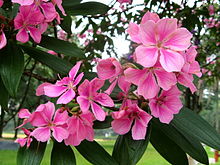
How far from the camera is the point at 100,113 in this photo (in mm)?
515

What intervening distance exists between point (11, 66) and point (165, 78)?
0.30 meters

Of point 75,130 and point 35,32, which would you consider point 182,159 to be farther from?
point 35,32

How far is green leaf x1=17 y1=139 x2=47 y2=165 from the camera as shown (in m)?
0.55

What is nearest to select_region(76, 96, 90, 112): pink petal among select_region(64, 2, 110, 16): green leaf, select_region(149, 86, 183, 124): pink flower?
select_region(149, 86, 183, 124): pink flower

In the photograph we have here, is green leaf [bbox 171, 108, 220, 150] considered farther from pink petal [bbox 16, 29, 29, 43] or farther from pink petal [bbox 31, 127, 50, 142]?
pink petal [bbox 16, 29, 29, 43]

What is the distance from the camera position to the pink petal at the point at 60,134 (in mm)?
519

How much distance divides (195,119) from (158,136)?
81 millimetres

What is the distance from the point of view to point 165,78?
47 cm

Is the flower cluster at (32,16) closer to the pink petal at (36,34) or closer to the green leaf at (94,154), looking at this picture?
the pink petal at (36,34)

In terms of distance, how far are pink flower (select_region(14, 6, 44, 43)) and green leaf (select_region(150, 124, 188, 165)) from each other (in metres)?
0.32

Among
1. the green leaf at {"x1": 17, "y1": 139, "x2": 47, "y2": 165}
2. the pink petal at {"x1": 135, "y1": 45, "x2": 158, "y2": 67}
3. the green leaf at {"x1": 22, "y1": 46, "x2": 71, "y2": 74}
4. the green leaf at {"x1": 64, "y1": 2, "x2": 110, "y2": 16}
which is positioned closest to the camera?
the pink petal at {"x1": 135, "y1": 45, "x2": 158, "y2": 67}

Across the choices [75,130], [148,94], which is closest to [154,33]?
[148,94]

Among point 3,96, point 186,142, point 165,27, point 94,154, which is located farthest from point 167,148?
point 3,96

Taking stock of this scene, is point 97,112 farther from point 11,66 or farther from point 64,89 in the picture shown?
point 11,66
